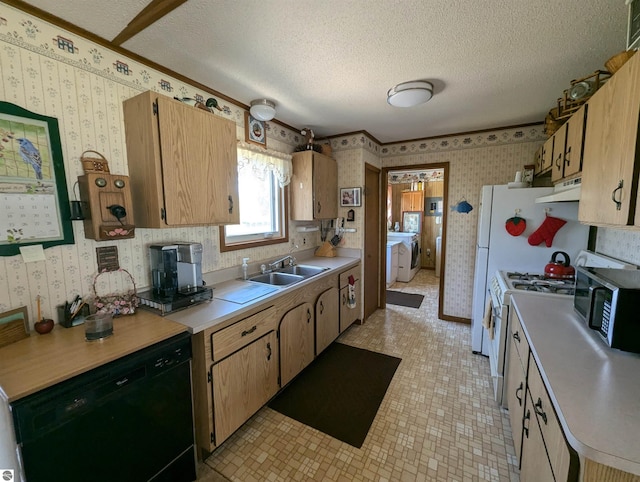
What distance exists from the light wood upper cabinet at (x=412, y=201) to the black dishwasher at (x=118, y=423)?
233 inches

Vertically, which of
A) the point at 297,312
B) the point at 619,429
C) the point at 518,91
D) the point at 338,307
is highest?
the point at 518,91

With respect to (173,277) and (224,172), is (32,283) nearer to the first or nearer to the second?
(173,277)

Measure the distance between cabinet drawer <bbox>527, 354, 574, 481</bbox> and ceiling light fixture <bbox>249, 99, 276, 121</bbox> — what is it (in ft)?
7.87

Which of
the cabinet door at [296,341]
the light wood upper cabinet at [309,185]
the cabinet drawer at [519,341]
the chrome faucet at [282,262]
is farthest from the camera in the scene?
the light wood upper cabinet at [309,185]

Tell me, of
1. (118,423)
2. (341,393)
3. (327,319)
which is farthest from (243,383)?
(327,319)

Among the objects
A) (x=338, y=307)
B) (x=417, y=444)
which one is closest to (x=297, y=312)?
(x=338, y=307)

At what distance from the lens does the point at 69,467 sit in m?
1.00

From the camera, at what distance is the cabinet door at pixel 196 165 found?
1586mm

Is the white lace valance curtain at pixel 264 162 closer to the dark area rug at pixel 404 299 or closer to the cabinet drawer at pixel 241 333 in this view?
the cabinet drawer at pixel 241 333

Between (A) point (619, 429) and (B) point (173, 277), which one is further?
(B) point (173, 277)

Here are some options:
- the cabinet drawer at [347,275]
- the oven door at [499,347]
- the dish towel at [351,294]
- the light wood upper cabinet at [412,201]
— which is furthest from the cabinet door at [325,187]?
the light wood upper cabinet at [412,201]

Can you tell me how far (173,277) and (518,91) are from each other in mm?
2905

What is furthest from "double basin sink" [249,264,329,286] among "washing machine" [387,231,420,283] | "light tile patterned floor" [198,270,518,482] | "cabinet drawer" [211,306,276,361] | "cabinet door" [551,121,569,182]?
"washing machine" [387,231,420,283]

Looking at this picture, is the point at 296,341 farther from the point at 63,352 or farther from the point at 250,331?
the point at 63,352
